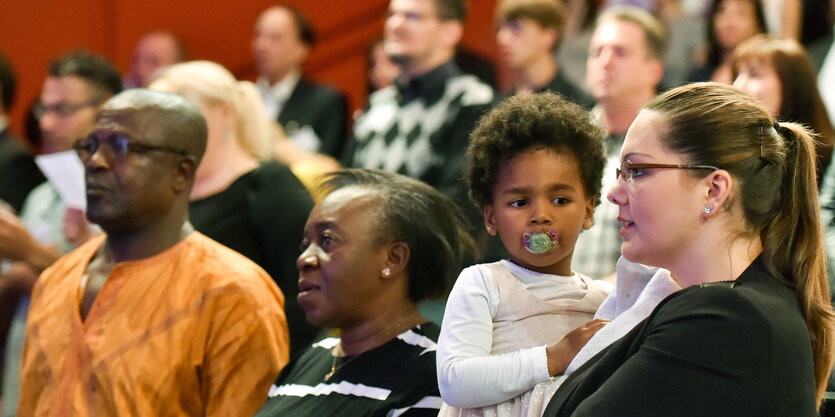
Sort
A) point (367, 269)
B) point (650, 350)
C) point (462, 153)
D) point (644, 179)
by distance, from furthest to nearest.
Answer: point (462, 153)
point (367, 269)
point (644, 179)
point (650, 350)

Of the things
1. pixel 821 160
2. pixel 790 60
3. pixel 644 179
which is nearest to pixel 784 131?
pixel 644 179

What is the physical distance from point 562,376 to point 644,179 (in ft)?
1.29

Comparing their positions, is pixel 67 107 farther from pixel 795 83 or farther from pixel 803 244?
pixel 803 244

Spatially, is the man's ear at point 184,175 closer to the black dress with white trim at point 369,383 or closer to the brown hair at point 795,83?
the black dress with white trim at point 369,383

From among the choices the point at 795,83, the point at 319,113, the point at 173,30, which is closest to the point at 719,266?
the point at 795,83

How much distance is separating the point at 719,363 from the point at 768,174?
36 cm

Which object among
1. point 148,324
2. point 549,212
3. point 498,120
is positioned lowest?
point 148,324

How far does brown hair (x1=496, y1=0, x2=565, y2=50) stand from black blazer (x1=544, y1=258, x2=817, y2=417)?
3095 millimetres

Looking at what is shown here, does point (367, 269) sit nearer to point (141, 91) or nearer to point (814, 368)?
point (141, 91)

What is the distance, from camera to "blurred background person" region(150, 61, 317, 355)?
349 centimetres

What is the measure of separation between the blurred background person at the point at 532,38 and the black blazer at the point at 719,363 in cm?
300

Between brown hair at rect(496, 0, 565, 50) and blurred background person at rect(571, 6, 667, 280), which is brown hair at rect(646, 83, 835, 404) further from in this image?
brown hair at rect(496, 0, 565, 50)

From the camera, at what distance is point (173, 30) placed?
7473mm

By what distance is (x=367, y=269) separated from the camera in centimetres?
273
